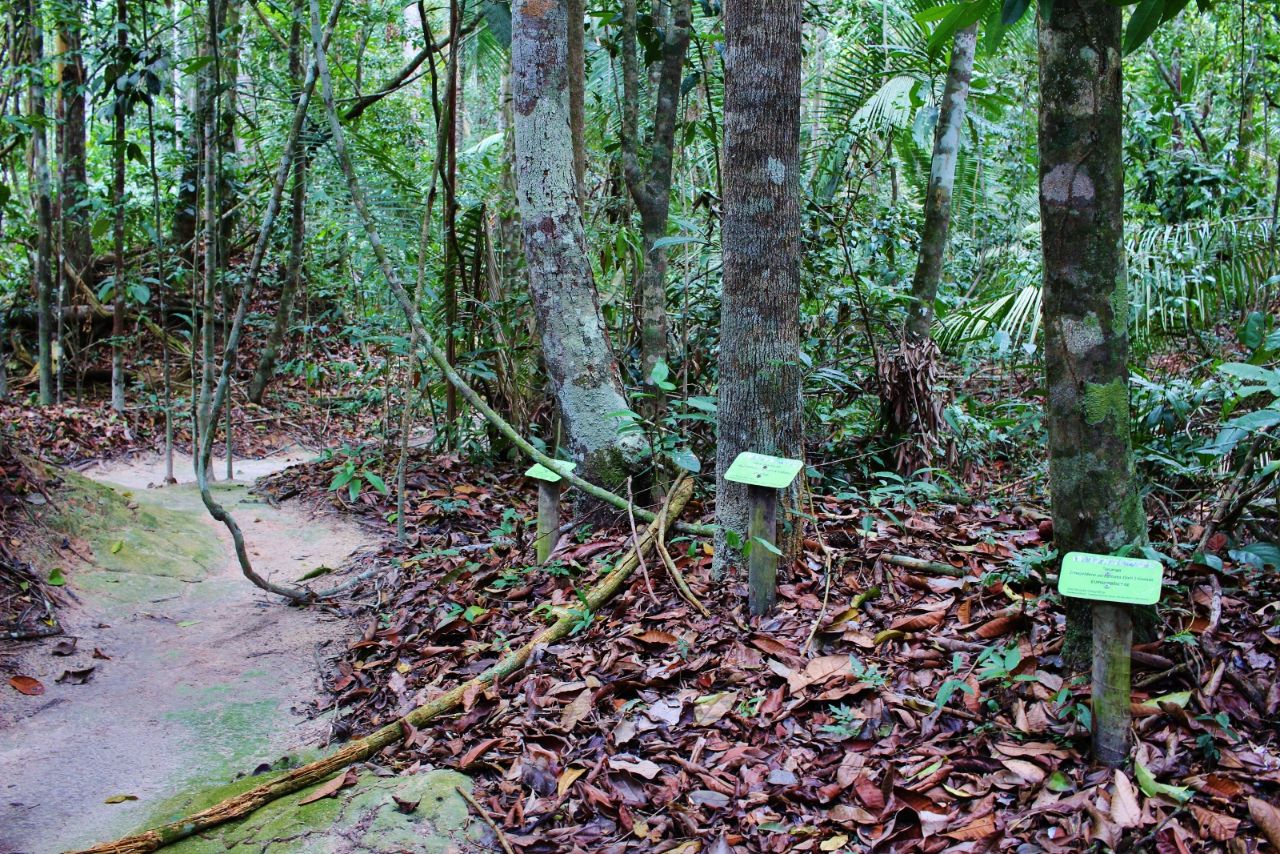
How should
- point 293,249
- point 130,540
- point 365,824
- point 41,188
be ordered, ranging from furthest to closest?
point 293,249 → point 41,188 → point 130,540 → point 365,824

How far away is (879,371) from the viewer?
4852mm

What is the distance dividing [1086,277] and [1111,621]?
2.84ft

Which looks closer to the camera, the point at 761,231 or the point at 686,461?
the point at 761,231

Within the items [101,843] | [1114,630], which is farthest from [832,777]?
[101,843]

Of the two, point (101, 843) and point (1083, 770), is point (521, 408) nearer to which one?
point (101, 843)

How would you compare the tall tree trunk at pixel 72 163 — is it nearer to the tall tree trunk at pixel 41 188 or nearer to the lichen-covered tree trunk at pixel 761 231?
the tall tree trunk at pixel 41 188

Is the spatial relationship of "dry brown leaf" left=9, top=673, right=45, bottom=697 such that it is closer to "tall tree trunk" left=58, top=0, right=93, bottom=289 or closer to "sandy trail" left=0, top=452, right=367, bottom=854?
"sandy trail" left=0, top=452, right=367, bottom=854

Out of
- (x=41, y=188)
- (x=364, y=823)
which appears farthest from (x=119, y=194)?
(x=364, y=823)

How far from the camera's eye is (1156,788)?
2.23m

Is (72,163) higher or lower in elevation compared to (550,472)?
higher

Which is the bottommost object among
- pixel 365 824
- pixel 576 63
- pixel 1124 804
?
pixel 365 824

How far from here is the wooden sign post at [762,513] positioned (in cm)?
307

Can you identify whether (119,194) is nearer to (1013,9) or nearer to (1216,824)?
(1013,9)

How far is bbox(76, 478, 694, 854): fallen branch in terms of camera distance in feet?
8.98
